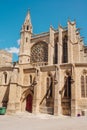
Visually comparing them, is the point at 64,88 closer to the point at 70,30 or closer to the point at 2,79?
the point at 2,79

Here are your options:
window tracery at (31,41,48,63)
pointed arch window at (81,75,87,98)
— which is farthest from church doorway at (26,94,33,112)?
window tracery at (31,41,48,63)

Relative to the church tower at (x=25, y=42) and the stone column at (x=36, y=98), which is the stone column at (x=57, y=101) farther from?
the church tower at (x=25, y=42)

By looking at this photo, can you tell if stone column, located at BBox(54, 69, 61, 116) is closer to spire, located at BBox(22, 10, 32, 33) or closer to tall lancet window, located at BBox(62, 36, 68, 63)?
tall lancet window, located at BBox(62, 36, 68, 63)

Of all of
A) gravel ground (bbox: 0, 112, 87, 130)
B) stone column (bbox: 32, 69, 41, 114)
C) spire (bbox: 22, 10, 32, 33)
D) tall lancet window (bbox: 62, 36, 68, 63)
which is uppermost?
spire (bbox: 22, 10, 32, 33)

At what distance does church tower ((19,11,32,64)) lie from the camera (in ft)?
139

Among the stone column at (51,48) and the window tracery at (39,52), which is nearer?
the stone column at (51,48)

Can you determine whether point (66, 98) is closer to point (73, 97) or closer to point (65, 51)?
point (73, 97)

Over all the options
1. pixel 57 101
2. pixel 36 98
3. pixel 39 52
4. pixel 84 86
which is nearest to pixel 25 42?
pixel 39 52

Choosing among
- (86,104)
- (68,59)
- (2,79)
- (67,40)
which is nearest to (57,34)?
(67,40)

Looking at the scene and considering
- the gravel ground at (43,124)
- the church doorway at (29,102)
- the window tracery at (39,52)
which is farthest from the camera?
the window tracery at (39,52)

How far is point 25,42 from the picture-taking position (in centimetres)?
4362

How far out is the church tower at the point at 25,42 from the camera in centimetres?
4234

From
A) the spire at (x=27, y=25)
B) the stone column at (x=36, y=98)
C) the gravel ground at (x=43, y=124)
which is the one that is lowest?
the gravel ground at (x=43, y=124)

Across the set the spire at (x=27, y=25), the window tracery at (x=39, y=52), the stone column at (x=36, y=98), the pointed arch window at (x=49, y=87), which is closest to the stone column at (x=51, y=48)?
the window tracery at (x=39, y=52)
